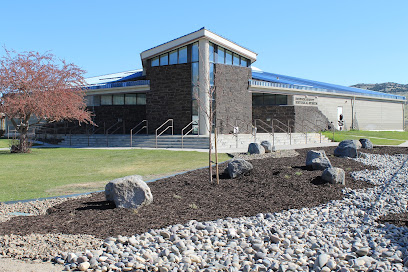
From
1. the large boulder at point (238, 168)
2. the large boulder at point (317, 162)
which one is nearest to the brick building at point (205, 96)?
the large boulder at point (317, 162)

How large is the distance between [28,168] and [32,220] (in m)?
8.85

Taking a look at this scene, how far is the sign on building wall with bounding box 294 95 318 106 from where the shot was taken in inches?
1293

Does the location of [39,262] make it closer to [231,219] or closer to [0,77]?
[231,219]

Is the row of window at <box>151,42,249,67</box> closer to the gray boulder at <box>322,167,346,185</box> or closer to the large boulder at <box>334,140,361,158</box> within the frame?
the large boulder at <box>334,140,361,158</box>

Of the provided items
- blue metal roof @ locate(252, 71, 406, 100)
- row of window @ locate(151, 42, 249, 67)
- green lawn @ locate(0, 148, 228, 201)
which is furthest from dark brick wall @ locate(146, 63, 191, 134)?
blue metal roof @ locate(252, 71, 406, 100)

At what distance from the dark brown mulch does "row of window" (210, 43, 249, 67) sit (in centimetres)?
1720

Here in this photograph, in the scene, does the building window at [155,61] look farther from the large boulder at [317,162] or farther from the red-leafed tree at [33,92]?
the large boulder at [317,162]

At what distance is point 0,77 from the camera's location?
20469 mm

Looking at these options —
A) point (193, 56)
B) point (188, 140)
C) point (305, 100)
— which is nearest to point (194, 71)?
point (193, 56)

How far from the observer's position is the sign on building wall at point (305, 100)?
3284 centimetres

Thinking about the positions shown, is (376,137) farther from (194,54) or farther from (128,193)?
(128,193)

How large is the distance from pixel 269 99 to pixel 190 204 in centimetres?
2732

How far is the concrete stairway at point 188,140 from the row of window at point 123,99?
15.8 ft

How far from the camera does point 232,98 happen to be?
26953mm
